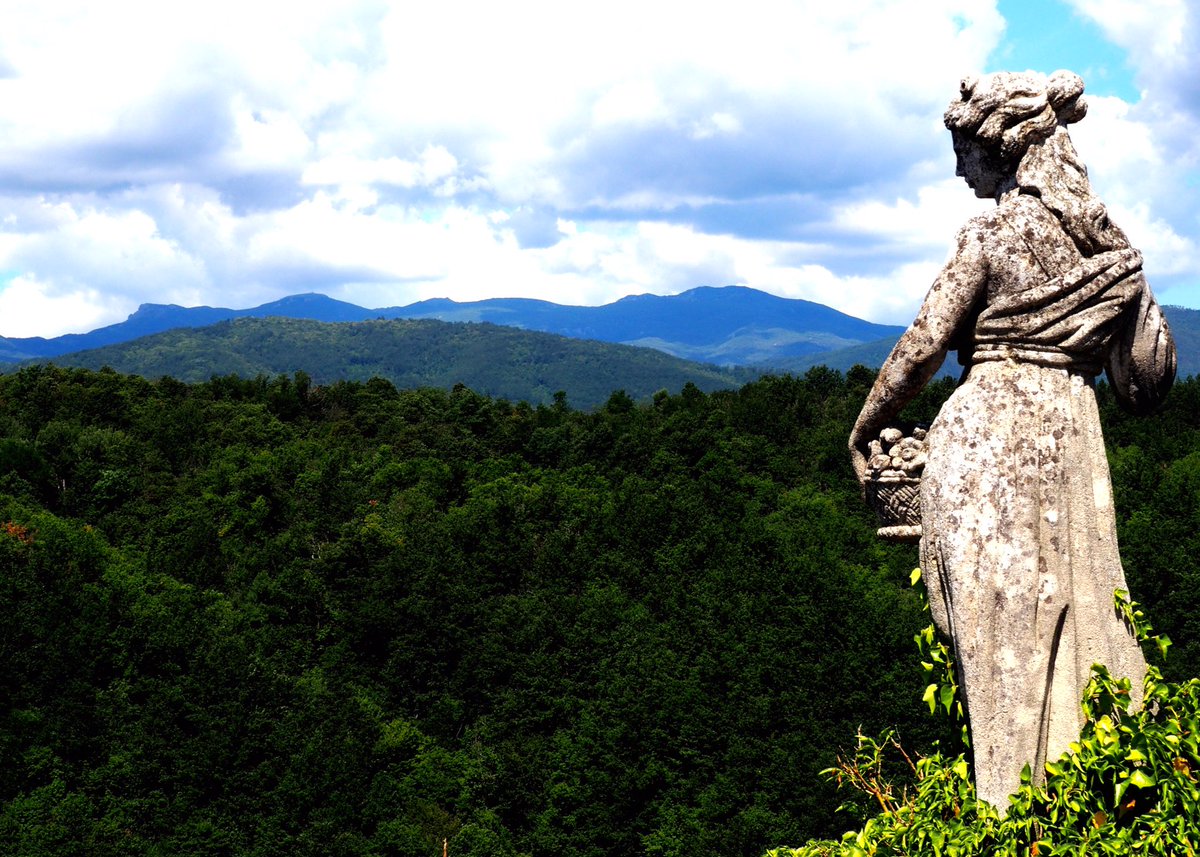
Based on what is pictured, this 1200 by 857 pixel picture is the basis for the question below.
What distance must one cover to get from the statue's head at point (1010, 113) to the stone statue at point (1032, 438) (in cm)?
1

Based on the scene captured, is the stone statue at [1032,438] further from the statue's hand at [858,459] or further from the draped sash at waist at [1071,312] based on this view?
the statue's hand at [858,459]

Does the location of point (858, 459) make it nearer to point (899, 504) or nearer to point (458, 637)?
point (899, 504)

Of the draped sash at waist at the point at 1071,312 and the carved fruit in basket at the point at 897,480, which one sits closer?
the draped sash at waist at the point at 1071,312

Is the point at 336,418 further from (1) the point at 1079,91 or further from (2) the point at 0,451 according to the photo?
(1) the point at 1079,91

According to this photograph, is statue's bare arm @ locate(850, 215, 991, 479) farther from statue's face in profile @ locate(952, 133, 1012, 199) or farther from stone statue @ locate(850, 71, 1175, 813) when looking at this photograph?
statue's face in profile @ locate(952, 133, 1012, 199)

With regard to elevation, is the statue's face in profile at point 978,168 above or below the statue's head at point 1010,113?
below

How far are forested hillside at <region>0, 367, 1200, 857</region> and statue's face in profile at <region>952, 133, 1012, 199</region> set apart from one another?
32.5 m

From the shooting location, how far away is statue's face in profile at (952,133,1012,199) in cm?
704

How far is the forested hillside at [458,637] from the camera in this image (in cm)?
4369

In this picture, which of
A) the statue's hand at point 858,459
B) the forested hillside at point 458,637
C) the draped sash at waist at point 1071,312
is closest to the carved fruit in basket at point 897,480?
the statue's hand at point 858,459

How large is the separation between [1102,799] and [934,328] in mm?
2619

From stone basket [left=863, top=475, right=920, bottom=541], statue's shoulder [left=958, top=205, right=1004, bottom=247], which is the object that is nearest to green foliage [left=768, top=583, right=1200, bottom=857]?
stone basket [left=863, top=475, right=920, bottom=541]

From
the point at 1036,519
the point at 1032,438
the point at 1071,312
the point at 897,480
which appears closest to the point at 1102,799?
the point at 1036,519

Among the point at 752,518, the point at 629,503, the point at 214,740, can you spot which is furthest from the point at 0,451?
the point at 752,518
